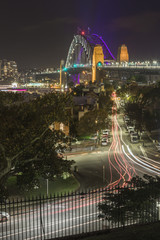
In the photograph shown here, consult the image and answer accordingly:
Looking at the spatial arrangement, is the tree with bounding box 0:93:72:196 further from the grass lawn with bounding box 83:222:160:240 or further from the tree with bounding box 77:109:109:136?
the tree with bounding box 77:109:109:136

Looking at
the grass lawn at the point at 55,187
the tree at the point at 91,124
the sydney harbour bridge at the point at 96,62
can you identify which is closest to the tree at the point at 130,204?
the grass lawn at the point at 55,187

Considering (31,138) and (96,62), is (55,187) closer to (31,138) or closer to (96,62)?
(31,138)

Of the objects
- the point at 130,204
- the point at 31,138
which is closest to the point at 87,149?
the point at 31,138

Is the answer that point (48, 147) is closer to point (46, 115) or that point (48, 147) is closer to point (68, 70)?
point (46, 115)

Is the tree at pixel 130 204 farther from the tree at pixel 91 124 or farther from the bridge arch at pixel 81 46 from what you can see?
the bridge arch at pixel 81 46

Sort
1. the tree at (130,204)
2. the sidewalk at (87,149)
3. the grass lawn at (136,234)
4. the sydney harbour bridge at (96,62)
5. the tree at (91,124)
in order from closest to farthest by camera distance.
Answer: the grass lawn at (136,234)
the tree at (130,204)
the sidewalk at (87,149)
the tree at (91,124)
the sydney harbour bridge at (96,62)

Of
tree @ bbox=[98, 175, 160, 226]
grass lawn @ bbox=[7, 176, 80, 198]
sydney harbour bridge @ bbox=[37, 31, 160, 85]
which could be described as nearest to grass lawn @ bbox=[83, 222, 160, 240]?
tree @ bbox=[98, 175, 160, 226]
